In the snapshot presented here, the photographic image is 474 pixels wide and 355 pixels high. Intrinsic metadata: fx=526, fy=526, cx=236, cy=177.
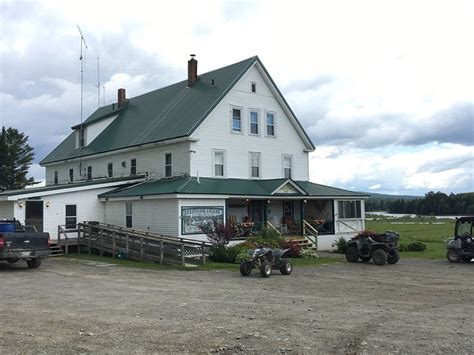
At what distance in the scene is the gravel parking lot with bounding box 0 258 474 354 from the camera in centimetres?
837

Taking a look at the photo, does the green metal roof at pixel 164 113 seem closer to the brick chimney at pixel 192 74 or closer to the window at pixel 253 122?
the brick chimney at pixel 192 74

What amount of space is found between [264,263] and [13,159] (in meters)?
54.3

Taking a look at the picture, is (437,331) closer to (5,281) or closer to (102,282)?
(102,282)

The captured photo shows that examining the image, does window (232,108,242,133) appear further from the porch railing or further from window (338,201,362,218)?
window (338,201,362,218)

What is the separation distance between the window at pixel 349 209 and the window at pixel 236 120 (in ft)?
26.6

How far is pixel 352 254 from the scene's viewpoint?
24.2 meters

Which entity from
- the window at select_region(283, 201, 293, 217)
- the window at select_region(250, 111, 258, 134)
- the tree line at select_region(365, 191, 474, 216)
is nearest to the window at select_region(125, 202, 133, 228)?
the window at select_region(250, 111, 258, 134)

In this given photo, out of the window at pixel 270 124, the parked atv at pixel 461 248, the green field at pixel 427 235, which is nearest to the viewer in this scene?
the parked atv at pixel 461 248

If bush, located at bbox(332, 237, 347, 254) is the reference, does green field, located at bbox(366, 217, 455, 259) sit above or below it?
below

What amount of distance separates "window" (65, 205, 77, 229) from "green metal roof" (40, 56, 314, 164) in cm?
620

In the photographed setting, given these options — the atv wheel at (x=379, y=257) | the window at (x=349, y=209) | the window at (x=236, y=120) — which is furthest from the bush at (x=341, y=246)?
the window at (x=236, y=120)

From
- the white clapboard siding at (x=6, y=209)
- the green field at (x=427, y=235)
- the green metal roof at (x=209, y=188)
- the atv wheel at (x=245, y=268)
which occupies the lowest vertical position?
the green field at (x=427, y=235)

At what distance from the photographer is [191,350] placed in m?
7.97

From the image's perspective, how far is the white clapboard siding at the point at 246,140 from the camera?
1217 inches
